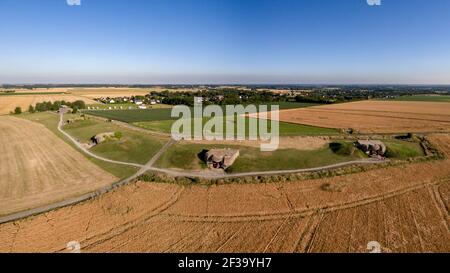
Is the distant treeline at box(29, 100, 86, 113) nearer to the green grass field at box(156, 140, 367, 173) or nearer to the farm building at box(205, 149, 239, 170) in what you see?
the green grass field at box(156, 140, 367, 173)

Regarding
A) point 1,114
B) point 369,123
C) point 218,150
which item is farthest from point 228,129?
point 1,114

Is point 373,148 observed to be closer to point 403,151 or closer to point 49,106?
point 403,151

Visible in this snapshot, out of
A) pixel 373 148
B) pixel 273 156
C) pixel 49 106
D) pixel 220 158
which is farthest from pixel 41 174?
pixel 49 106
